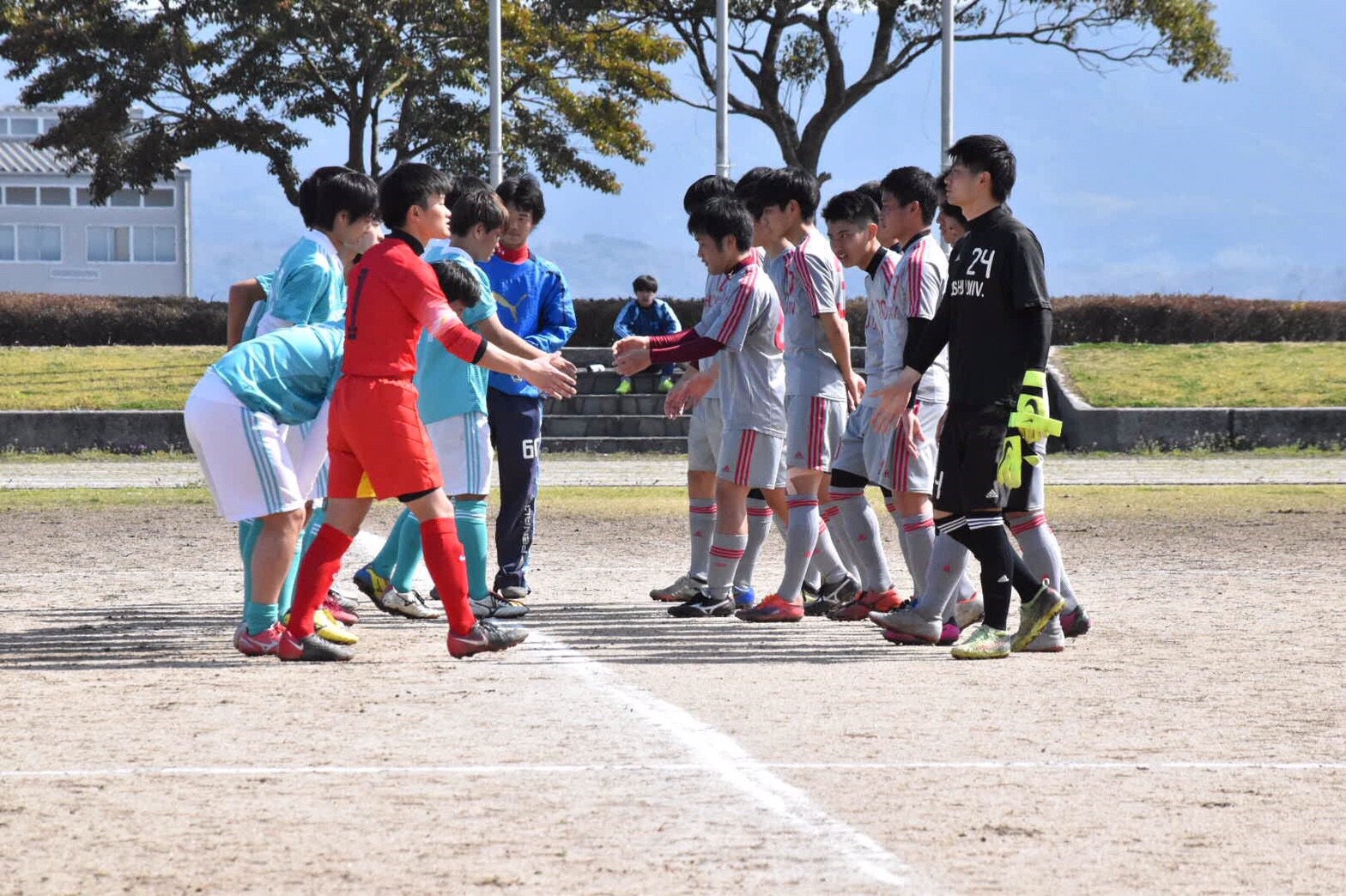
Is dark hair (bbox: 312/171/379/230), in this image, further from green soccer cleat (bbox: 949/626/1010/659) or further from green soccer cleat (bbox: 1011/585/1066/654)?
green soccer cleat (bbox: 1011/585/1066/654)

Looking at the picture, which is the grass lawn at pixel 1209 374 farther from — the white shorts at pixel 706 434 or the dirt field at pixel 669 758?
the white shorts at pixel 706 434

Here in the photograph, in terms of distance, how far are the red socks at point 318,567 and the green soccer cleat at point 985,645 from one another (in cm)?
233

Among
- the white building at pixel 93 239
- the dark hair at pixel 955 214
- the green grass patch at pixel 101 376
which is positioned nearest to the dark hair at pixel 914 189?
the dark hair at pixel 955 214

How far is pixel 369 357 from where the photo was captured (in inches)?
256

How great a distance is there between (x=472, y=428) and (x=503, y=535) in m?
1.00

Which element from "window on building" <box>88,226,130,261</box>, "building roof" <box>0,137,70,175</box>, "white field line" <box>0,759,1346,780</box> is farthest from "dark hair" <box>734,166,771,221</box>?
"window on building" <box>88,226,130,261</box>

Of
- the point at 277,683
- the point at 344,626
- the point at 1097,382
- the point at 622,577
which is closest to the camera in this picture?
the point at 277,683

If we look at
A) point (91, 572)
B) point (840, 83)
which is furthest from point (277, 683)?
point (840, 83)

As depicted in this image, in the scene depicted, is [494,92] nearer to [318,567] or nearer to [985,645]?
[318,567]

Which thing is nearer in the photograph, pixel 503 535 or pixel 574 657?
pixel 574 657

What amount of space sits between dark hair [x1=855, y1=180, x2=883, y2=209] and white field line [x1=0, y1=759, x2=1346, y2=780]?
11.8 feet

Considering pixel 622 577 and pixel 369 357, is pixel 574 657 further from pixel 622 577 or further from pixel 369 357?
pixel 622 577

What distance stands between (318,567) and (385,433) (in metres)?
0.61

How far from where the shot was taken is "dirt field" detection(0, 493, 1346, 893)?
3992mm
